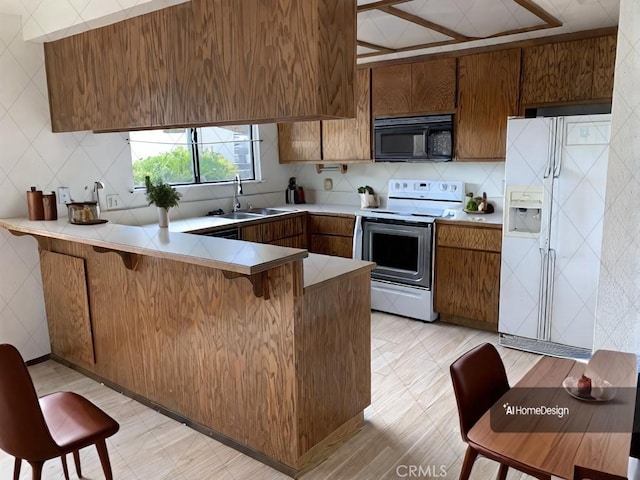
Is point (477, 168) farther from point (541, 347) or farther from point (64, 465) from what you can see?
point (64, 465)

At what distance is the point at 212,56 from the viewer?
2.23m

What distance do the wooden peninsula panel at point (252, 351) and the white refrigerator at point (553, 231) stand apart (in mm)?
1568

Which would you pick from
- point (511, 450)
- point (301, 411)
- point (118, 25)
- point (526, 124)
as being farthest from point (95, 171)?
point (511, 450)

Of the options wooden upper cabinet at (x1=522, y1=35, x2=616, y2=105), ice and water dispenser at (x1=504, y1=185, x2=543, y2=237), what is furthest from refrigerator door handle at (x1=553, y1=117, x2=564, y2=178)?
wooden upper cabinet at (x1=522, y1=35, x2=616, y2=105)

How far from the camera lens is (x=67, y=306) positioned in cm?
332

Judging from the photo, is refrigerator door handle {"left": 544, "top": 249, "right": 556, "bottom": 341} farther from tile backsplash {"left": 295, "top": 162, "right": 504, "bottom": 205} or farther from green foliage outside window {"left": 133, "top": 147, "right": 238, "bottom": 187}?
green foliage outside window {"left": 133, "top": 147, "right": 238, "bottom": 187}

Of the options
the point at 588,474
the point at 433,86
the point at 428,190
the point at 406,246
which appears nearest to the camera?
the point at 588,474

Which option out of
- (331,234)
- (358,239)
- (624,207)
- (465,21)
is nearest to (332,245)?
(331,234)

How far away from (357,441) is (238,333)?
2.79 feet

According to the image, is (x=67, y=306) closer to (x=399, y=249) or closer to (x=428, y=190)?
(x=399, y=249)

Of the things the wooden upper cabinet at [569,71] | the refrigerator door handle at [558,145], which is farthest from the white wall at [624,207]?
the wooden upper cabinet at [569,71]

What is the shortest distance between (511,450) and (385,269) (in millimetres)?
3057

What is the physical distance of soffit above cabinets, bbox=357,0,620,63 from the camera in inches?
109

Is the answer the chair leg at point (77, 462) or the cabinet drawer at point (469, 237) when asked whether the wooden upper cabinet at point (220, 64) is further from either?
the cabinet drawer at point (469, 237)
